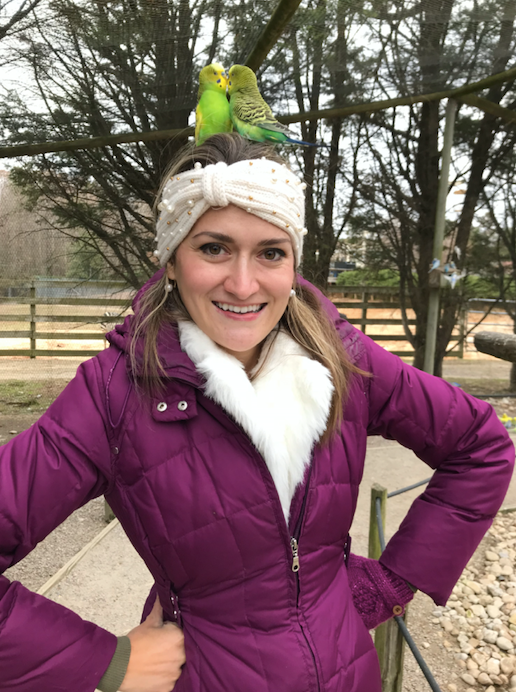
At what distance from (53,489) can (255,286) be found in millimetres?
538

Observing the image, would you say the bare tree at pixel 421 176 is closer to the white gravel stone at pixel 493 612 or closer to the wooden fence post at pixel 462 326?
the wooden fence post at pixel 462 326

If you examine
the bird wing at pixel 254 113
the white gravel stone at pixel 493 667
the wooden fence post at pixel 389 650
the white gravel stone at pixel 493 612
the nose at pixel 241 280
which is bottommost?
the white gravel stone at pixel 493 667

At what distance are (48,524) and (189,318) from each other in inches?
19.7

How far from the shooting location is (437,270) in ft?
14.6

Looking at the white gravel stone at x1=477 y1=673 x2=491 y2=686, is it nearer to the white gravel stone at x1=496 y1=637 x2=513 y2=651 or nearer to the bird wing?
the white gravel stone at x1=496 y1=637 x2=513 y2=651

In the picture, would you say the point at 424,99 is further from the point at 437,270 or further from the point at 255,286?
the point at 255,286

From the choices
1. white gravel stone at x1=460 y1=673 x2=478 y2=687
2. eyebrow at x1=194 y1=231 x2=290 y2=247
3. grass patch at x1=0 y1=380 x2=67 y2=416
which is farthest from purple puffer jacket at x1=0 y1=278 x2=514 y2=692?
grass patch at x1=0 y1=380 x2=67 y2=416

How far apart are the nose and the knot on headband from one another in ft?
0.40

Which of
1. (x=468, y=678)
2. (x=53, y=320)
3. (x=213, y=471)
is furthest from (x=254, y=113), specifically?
(x=53, y=320)

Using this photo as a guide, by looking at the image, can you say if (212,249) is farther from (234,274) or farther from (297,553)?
(297,553)

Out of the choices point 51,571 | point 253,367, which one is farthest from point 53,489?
point 51,571

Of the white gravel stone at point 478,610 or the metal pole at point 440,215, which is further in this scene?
the metal pole at point 440,215

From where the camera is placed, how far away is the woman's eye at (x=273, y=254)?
3.40 ft

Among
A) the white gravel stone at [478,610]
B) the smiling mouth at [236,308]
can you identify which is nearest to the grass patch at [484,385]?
the white gravel stone at [478,610]
